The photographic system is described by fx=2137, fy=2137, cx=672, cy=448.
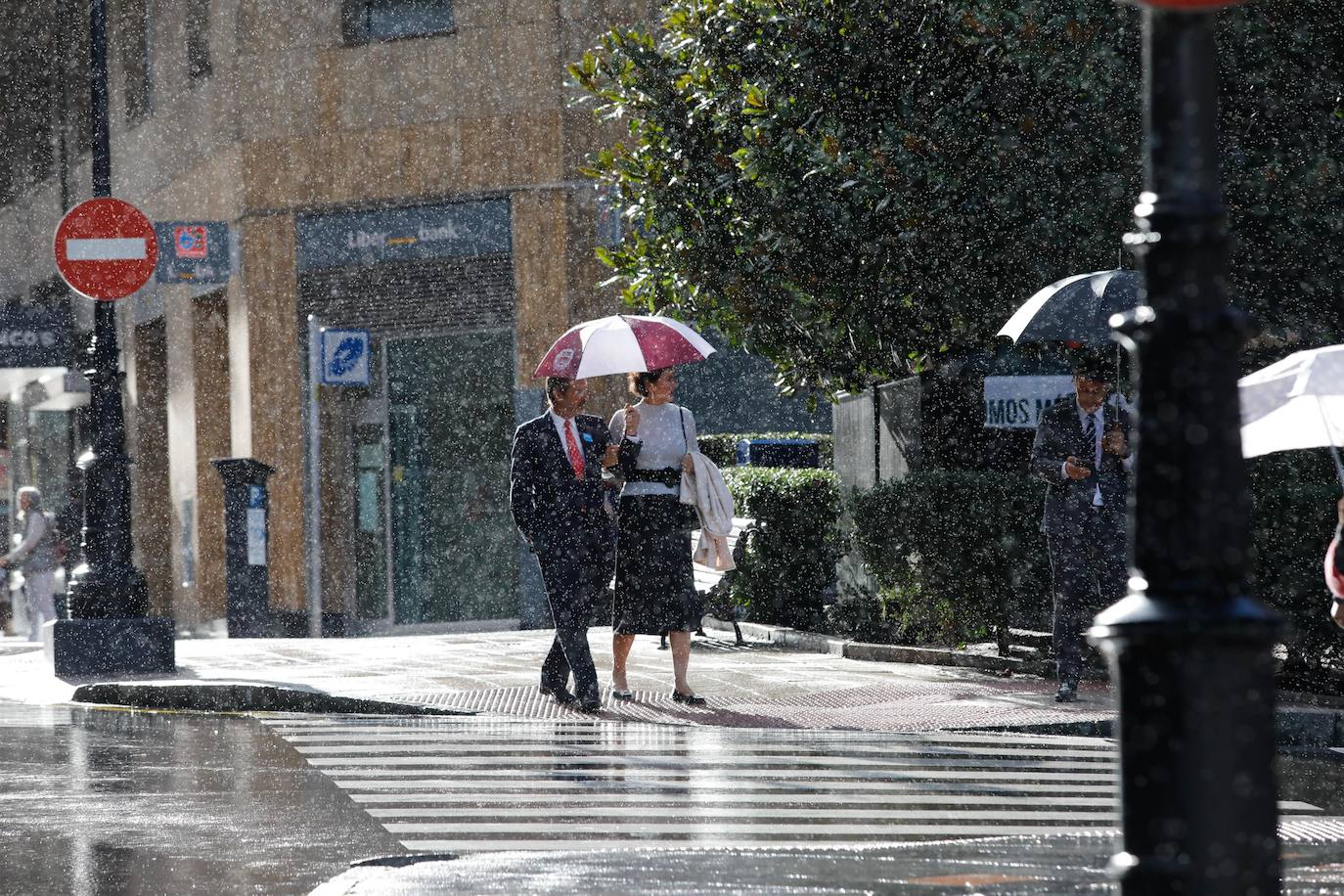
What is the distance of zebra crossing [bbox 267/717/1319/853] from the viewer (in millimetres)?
7613

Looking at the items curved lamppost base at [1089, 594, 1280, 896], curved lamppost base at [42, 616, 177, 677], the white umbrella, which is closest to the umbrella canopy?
the white umbrella

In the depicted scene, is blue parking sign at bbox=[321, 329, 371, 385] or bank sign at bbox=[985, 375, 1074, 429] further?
blue parking sign at bbox=[321, 329, 371, 385]

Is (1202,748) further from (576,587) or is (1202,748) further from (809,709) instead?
(809,709)

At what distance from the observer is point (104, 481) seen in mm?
15414

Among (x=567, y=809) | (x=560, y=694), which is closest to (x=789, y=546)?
(x=560, y=694)

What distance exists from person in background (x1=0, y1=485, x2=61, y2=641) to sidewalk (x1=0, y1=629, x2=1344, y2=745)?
581 centimetres

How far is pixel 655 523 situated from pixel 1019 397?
16.1ft

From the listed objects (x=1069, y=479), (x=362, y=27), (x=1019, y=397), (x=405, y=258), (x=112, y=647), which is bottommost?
(x=112, y=647)

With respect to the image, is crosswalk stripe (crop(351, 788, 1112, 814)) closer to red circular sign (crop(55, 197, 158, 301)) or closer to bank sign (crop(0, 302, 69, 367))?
red circular sign (crop(55, 197, 158, 301))

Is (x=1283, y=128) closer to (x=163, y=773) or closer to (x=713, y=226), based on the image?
(x=713, y=226)

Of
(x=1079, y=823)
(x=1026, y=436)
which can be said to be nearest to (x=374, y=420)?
(x=1026, y=436)

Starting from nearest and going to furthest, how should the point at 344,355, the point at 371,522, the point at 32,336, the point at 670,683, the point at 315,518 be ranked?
the point at 670,683 < the point at 344,355 < the point at 315,518 < the point at 371,522 < the point at 32,336

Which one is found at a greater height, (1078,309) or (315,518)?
(1078,309)

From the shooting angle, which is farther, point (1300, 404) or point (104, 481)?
point (104, 481)
